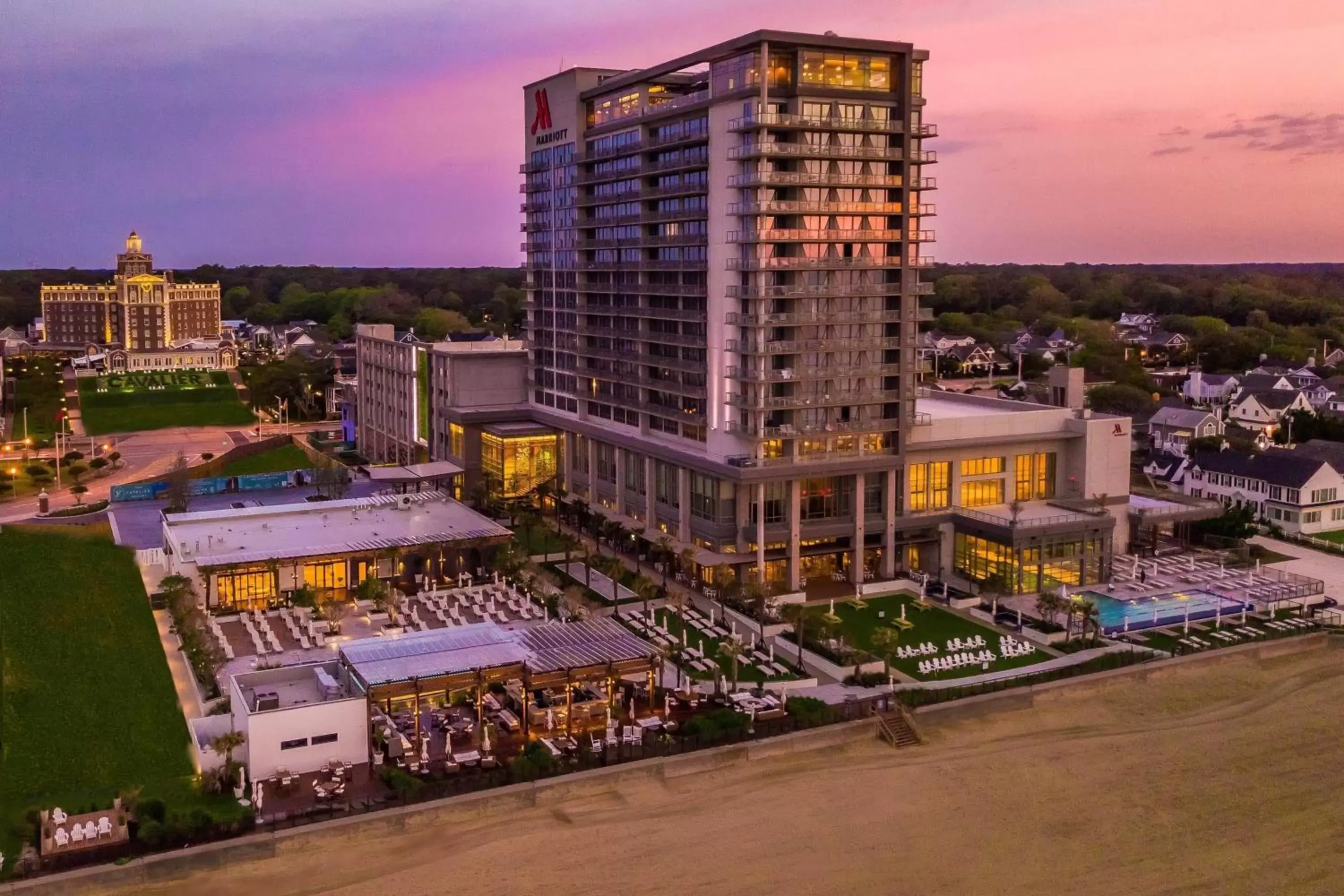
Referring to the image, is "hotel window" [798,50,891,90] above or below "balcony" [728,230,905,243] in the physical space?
above

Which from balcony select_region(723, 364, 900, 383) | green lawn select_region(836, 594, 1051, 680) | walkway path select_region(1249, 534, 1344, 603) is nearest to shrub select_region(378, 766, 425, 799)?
green lawn select_region(836, 594, 1051, 680)

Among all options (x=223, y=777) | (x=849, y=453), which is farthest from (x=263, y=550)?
(x=849, y=453)

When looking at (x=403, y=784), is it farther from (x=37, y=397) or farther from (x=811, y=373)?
(x=37, y=397)

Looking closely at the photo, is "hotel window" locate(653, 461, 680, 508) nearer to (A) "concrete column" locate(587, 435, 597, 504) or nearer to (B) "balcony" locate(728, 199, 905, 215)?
(A) "concrete column" locate(587, 435, 597, 504)

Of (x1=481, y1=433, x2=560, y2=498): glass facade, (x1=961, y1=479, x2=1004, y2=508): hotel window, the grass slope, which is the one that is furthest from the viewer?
(x1=481, y1=433, x2=560, y2=498): glass facade

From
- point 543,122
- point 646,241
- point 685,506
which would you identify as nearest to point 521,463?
point 685,506

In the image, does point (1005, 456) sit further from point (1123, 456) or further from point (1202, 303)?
point (1202, 303)
